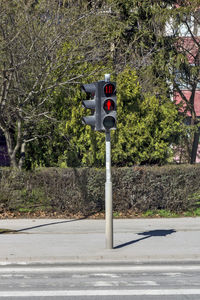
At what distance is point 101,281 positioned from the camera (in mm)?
8469

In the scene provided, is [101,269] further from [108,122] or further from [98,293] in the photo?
[108,122]

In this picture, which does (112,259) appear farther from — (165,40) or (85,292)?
(165,40)

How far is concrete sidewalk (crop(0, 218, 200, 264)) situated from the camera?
32.4ft

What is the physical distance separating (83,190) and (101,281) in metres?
6.75

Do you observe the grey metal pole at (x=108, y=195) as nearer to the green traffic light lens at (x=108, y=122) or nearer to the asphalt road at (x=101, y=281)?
the green traffic light lens at (x=108, y=122)

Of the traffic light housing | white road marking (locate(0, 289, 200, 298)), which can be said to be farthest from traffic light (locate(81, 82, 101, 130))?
white road marking (locate(0, 289, 200, 298))

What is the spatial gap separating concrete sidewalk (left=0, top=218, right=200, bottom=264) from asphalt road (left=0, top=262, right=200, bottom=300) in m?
0.25

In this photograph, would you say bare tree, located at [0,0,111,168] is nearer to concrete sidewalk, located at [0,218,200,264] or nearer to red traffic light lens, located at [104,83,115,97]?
concrete sidewalk, located at [0,218,200,264]

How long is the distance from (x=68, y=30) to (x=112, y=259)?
29.3 feet

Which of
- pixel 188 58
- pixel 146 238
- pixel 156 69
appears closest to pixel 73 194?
pixel 146 238

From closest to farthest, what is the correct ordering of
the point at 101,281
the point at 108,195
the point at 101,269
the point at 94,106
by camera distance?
the point at 101,281 → the point at 101,269 → the point at 108,195 → the point at 94,106

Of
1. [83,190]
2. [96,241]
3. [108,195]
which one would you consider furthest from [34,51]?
[108,195]

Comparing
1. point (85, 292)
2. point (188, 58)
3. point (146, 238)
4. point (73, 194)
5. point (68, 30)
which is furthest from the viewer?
point (188, 58)

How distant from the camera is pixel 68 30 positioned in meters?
16.8
